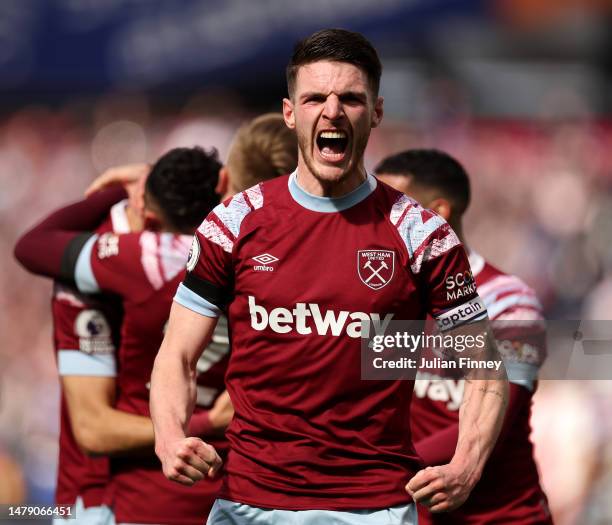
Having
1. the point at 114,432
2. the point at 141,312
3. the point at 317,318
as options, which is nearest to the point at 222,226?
the point at 317,318

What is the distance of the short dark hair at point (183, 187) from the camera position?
466 centimetres

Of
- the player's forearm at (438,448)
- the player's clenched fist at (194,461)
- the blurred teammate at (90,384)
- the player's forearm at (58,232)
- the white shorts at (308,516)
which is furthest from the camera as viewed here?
the player's forearm at (58,232)

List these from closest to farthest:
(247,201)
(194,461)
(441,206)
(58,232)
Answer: (194,461), (247,201), (58,232), (441,206)

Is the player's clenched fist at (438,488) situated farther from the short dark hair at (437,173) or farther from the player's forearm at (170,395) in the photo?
the short dark hair at (437,173)

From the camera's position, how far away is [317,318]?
3.40 m

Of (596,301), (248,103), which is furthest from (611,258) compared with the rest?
(248,103)

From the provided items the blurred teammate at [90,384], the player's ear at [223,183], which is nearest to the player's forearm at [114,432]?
the blurred teammate at [90,384]

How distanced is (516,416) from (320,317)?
52.9 inches

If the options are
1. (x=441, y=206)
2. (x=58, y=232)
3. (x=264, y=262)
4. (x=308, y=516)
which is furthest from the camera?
(x=441, y=206)

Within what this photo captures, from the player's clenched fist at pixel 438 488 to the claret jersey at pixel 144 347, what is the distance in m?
1.34

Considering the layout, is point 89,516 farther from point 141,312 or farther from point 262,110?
point 262,110

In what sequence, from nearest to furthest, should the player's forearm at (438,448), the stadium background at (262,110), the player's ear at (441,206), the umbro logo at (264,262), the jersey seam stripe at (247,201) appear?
the umbro logo at (264,262)
the jersey seam stripe at (247,201)
the player's forearm at (438,448)
the player's ear at (441,206)
the stadium background at (262,110)

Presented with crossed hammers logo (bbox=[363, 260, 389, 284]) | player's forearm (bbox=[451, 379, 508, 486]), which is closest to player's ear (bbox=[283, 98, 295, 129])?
crossed hammers logo (bbox=[363, 260, 389, 284])

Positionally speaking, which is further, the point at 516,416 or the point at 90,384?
the point at 90,384
